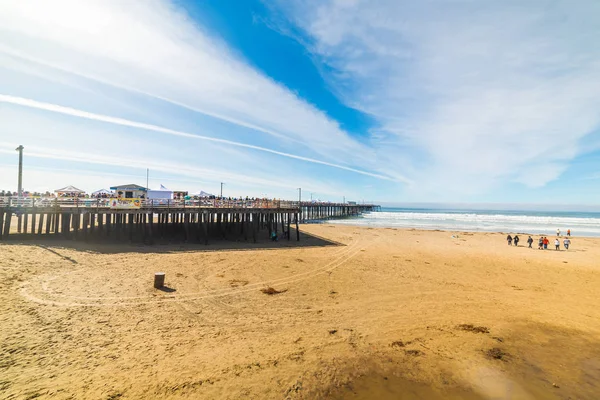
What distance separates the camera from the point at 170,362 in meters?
5.98

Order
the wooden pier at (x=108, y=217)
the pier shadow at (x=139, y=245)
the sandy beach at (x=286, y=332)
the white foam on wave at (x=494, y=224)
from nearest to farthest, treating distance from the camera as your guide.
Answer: the sandy beach at (x=286, y=332) → the pier shadow at (x=139, y=245) → the wooden pier at (x=108, y=217) → the white foam on wave at (x=494, y=224)

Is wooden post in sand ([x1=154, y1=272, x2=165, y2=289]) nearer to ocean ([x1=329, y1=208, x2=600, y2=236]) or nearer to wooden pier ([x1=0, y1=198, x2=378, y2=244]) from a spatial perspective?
wooden pier ([x1=0, y1=198, x2=378, y2=244])

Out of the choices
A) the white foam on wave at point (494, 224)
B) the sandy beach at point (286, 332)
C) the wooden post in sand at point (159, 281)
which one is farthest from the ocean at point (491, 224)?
the wooden post in sand at point (159, 281)

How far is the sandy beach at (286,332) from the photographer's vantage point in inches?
212

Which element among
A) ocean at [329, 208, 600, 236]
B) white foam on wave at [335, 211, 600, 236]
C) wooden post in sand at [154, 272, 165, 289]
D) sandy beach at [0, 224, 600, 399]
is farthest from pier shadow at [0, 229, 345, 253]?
white foam on wave at [335, 211, 600, 236]

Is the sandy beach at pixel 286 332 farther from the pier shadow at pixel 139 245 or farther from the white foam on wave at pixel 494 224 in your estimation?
the white foam on wave at pixel 494 224

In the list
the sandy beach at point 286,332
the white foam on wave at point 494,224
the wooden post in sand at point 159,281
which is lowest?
the sandy beach at point 286,332

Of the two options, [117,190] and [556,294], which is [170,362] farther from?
[117,190]

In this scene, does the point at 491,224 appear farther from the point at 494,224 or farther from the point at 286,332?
the point at 286,332

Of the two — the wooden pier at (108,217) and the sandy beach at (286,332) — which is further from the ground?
the wooden pier at (108,217)

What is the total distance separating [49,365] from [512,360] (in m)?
10.7

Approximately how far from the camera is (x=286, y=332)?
7.53 m

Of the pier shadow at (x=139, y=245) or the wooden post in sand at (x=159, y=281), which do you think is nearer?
the wooden post in sand at (x=159, y=281)

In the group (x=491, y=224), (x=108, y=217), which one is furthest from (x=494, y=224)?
(x=108, y=217)
